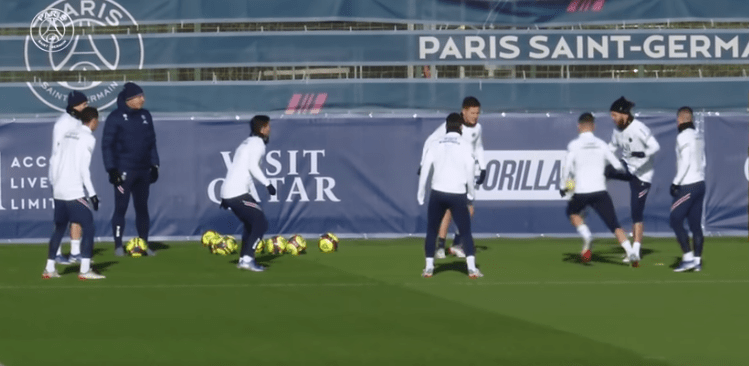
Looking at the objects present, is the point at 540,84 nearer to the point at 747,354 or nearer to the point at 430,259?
the point at 430,259

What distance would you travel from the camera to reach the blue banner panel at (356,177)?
2045cm

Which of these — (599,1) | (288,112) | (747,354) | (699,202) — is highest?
(599,1)

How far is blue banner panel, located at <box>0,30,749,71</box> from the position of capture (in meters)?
21.5

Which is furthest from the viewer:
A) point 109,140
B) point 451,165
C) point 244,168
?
point 109,140

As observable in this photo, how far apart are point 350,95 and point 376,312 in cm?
948

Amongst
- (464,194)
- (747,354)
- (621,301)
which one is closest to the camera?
(747,354)

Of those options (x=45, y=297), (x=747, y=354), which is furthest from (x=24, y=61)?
(x=747, y=354)

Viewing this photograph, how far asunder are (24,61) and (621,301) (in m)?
12.1

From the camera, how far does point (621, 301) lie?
12992mm

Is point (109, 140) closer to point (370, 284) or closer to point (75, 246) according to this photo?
point (75, 246)

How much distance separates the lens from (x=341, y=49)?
21516 millimetres

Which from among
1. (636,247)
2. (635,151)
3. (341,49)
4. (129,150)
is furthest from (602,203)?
(341,49)

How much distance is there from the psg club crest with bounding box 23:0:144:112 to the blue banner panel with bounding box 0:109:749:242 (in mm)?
1207

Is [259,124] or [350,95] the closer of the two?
[259,124]
